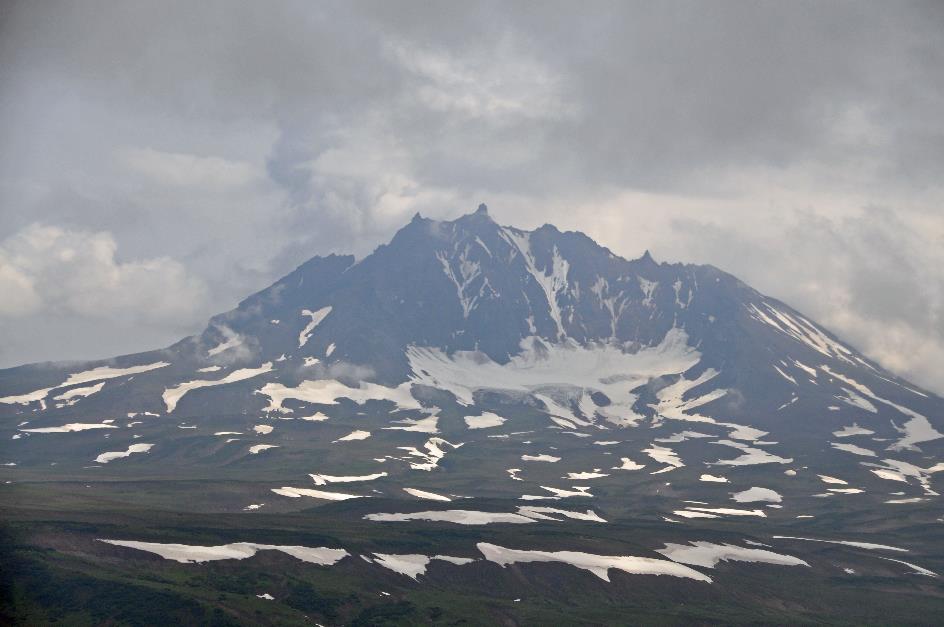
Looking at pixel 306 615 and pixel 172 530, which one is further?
pixel 172 530

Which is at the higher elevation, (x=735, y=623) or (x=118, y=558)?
(x=118, y=558)

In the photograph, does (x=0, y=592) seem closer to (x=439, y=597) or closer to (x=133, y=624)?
(x=133, y=624)

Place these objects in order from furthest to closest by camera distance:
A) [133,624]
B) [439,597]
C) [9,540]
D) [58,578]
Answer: [439,597] → [9,540] → [58,578] → [133,624]

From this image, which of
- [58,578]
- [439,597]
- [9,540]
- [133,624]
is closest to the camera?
[133,624]

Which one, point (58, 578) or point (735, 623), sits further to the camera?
point (735, 623)

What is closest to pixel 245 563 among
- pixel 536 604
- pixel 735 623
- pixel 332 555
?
pixel 332 555

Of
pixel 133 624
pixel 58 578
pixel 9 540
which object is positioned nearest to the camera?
pixel 133 624

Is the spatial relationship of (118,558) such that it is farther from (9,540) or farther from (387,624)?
(387,624)

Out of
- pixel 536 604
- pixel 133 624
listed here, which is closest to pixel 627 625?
pixel 536 604

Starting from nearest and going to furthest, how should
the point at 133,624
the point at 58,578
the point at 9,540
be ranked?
1. the point at 133,624
2. the point at 58,578
3. the point at 9,540
